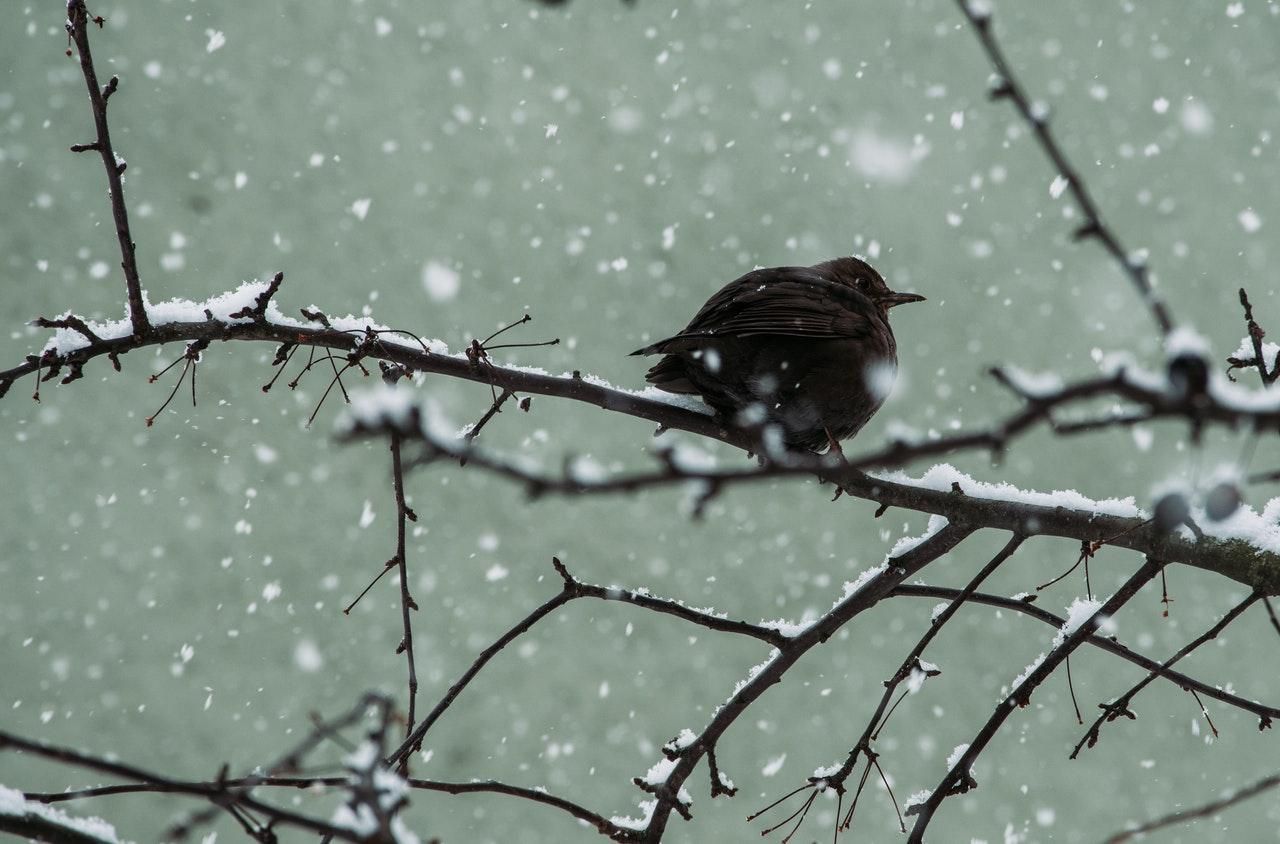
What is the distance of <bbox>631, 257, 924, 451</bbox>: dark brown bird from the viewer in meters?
2.88

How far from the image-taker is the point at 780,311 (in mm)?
3062

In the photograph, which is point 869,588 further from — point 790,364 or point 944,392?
point 944,392

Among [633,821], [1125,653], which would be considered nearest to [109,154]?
[633,821]

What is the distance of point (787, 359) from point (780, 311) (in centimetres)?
18

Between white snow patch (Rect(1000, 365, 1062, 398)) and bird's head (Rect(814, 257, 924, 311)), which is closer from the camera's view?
white snow patch (Rect(1000, 365, 1062, 398))

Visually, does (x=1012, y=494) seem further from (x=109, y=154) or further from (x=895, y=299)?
(x=109, y=154)

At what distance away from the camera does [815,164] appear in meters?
25.8

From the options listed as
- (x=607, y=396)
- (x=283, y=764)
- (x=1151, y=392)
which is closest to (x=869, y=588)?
(x=607, y=396)

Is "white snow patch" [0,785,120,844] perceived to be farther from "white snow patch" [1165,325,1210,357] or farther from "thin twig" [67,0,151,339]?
"white snow patch" [1165,325,1210,357]

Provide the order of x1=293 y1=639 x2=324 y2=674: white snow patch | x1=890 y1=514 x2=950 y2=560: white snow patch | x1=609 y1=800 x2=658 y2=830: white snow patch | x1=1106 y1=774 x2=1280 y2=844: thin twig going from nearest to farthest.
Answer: x1=1106 y1=774 x2=1280 y2=844: thin twig, x1=609 y1=800 x2=658 y2=830: white snow patch, x1=890 y1=514 x2=950 y2=560: white snow patch, x1=293 y1=639 x2=324 y2=674: white snow patch

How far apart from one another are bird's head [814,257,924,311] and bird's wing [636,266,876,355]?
0.47 m

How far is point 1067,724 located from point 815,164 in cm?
1484

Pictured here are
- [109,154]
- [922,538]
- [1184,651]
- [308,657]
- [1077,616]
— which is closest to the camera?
[1184,651]

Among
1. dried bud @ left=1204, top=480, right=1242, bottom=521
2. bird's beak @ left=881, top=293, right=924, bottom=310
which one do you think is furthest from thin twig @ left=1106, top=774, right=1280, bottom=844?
bird's beak @ left=881, top=293, right=924, bottom=310
